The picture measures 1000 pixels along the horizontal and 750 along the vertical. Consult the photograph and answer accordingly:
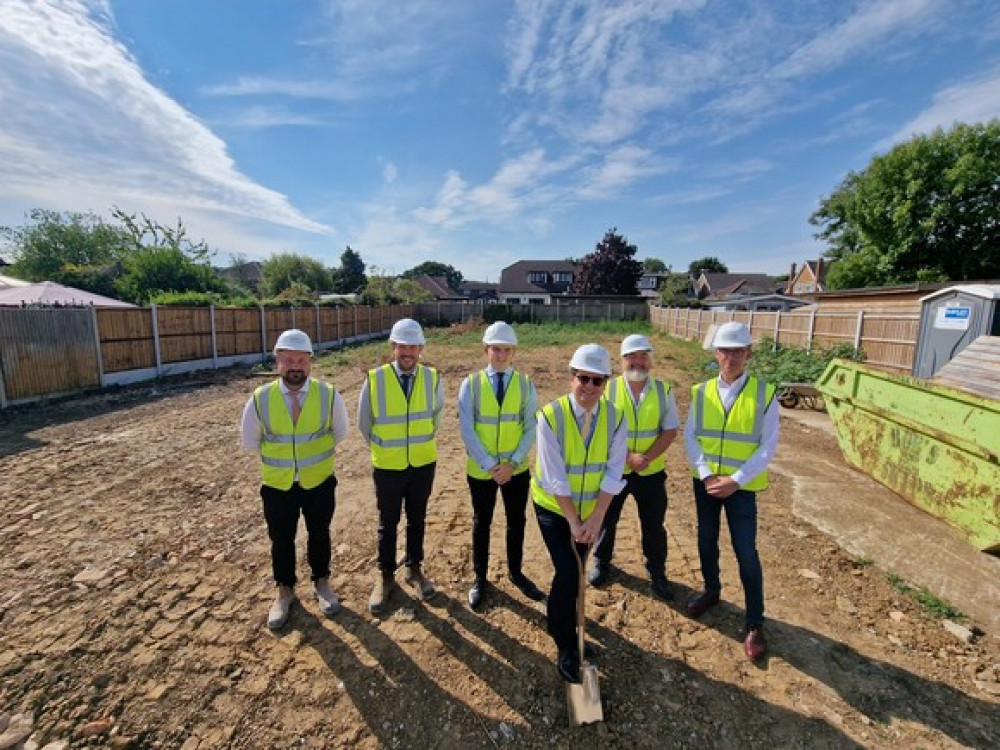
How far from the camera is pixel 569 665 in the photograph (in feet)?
8.45

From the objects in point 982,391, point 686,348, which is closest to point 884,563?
point 982,391

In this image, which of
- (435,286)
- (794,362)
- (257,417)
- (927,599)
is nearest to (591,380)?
(257,417)

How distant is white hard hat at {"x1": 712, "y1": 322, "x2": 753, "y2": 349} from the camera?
9.23ft

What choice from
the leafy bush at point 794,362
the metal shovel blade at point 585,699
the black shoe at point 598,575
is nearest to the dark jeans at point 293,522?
the metal shovel blade at point 585,699

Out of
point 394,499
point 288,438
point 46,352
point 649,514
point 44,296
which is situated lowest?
point 649,514

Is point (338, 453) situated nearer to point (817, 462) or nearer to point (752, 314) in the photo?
point (817, 462)

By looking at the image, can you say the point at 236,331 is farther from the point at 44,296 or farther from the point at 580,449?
the point at 580,449

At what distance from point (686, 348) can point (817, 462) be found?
14.6m

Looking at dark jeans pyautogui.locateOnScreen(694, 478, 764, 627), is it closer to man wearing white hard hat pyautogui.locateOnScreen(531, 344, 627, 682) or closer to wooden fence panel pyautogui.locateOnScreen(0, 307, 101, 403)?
man wearing white hard hat pyautogui.locateOnScreen(531, 344, 627, 682)

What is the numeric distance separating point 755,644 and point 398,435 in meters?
2.67

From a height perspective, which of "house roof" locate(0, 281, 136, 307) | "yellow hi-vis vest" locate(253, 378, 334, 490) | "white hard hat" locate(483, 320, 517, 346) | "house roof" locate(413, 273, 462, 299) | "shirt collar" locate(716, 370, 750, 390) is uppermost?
"house roof" locate(413, 273, 462, 299)

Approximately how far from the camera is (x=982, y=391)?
466 cm

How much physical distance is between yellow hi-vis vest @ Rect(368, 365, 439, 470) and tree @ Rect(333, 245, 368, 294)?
177ft

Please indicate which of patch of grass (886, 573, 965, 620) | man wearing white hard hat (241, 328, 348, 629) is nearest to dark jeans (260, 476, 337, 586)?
man wearing white hard hat (241, 328, 348, 629)
